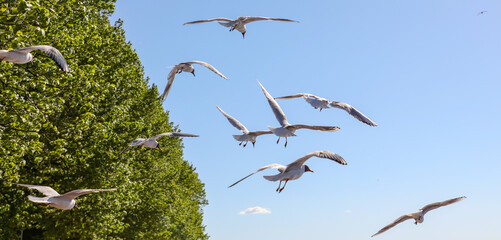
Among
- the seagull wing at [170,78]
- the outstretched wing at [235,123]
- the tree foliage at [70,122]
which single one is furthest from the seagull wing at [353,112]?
the tree foliage at [70,122]

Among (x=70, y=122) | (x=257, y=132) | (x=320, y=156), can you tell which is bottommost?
A: (x=320, y=156)

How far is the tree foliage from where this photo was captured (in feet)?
65.3

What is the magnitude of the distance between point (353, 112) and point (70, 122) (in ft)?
53.6

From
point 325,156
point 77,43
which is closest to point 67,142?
point 77,43

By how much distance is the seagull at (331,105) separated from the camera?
1237cm

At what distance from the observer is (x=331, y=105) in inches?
536

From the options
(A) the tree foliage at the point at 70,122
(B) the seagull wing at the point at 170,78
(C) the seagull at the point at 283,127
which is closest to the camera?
(C) the seagull at the point at 283,127

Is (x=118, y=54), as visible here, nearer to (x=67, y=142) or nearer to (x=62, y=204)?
(x=67, y=142)

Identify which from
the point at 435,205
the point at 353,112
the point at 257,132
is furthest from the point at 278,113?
the point at 435,205

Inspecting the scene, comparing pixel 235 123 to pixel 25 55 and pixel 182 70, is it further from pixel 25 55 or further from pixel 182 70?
pixel 25 55

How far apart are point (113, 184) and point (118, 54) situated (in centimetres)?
846

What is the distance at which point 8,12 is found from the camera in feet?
62.1

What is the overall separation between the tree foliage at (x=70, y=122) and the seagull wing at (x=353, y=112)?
1095 cm

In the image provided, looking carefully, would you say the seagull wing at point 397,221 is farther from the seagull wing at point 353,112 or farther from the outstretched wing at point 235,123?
the outstretched wing at point 235,123
